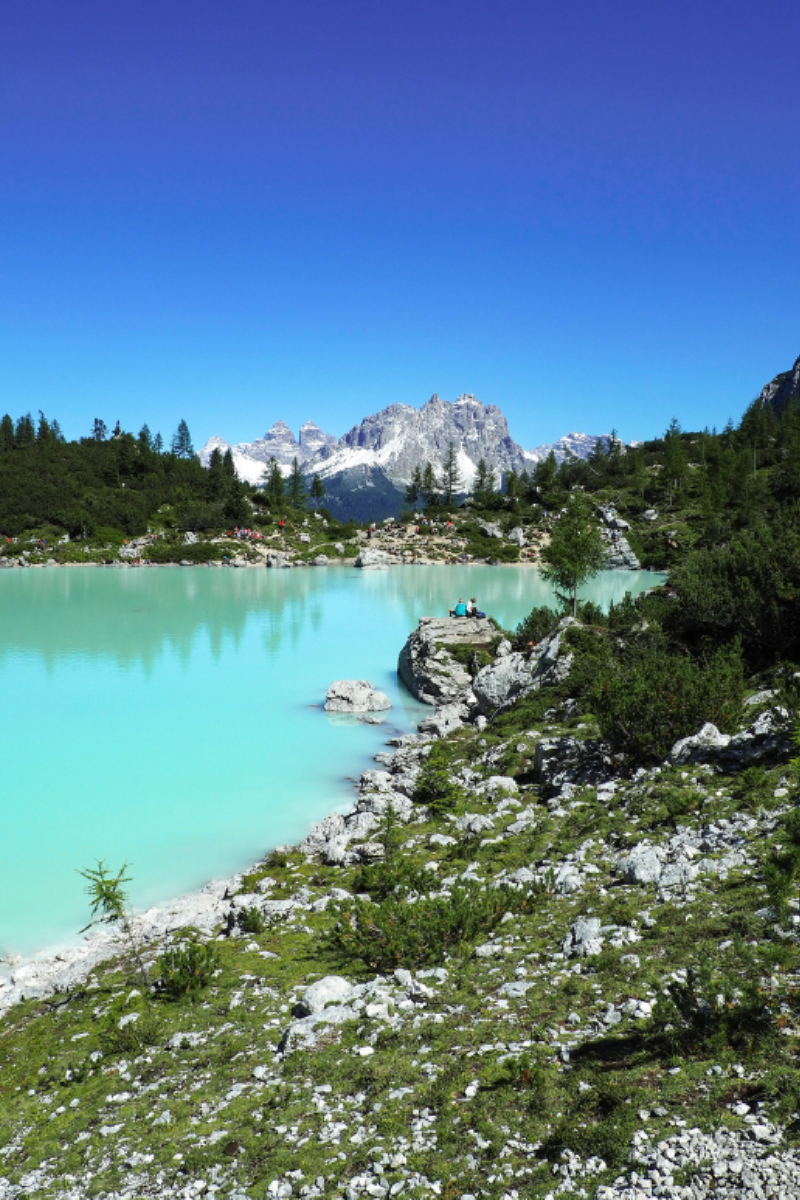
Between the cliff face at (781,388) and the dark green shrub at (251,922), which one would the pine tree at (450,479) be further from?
the dark green shrub at (251,922)

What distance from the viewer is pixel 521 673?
71.8 ft

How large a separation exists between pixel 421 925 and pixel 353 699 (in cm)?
1670

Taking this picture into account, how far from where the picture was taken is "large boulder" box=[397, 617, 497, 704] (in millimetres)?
26000

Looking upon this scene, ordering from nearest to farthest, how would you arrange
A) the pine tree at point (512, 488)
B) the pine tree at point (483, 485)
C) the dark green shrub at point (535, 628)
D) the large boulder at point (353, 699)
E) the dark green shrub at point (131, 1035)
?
1. the dark green shrub at point (131, 1035)
2. the large boulder at point (353, 699)
3. the dark green shrub at point (535, 628)
4. the pine tree at point (483, 485)
5. the pine tree at point (512, 488)

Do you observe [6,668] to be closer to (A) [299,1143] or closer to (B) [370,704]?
(B) [370,704]

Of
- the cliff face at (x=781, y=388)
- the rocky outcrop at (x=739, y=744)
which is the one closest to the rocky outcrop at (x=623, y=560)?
the rocky outcrop at (x=739, y=744)

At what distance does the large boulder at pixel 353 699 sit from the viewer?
24375 millimetres

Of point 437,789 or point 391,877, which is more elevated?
point 391,877

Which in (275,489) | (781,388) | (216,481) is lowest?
(275,489)

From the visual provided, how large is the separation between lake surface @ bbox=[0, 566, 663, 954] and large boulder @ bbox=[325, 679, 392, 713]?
0.59m

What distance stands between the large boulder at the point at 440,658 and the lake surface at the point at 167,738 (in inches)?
34.1

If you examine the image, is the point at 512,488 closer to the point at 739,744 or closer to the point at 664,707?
the point at 664,707

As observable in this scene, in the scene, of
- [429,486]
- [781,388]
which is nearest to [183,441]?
[429,486]

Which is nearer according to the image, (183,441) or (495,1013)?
(495,1013)
